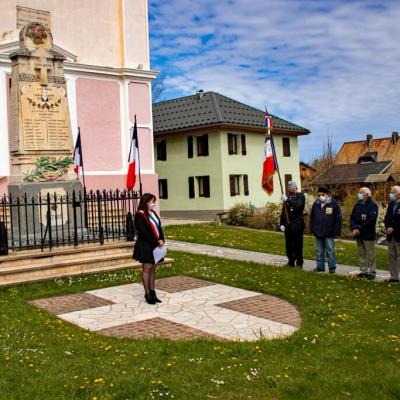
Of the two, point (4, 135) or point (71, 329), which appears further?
point (4, 135)

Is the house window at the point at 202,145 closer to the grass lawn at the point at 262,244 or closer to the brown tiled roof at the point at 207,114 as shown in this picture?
the brown tiled roof at the point at 207,114

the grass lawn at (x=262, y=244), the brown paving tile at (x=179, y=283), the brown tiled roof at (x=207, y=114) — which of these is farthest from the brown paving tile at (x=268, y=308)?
the brown tiled roof at (x=207, y=114)

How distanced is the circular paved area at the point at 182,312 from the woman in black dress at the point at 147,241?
0.33m

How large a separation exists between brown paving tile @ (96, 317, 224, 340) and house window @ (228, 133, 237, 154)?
26.0 m

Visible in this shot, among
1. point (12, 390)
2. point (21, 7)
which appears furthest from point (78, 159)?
point (12, 390)

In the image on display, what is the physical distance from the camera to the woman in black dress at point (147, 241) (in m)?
8.54

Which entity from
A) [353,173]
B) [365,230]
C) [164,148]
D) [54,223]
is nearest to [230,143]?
[164,148]

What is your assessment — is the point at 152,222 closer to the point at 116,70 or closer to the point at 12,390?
the point at 12,390

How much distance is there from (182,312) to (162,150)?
1113 inches

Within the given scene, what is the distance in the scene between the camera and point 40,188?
12234 millimetres

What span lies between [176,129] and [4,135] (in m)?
14.1

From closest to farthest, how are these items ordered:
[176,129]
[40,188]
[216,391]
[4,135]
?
[216,391] → [40,188] → [4,135] → [176,129]

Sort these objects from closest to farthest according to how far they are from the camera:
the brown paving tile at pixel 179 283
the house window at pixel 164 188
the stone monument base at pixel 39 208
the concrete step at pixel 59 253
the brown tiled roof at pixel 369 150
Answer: the brown paving tile at pixel 179 283
the concrete step at pixel 59 253
the stone monument base at pixel 39 208
the house window at pixel 164 188
the brown tiled roof at pixel 369 150

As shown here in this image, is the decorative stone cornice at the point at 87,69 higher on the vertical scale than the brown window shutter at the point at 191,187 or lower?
higher
